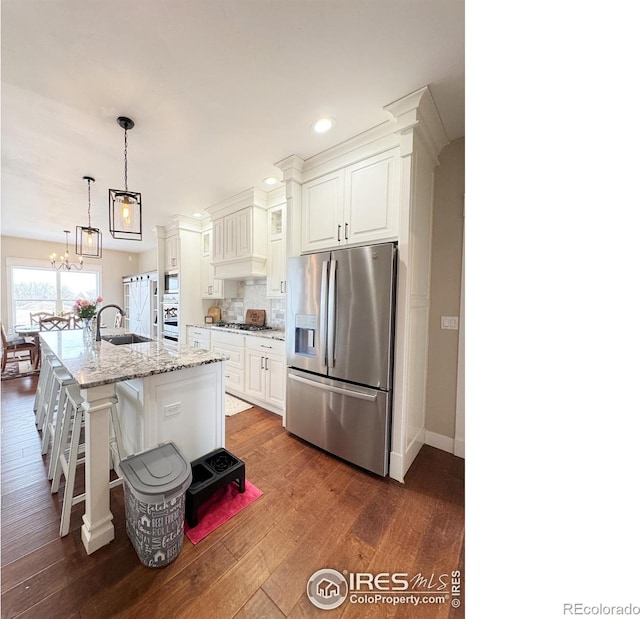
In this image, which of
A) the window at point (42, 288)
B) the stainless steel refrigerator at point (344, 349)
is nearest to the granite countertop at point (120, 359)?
the stainless steel refrigerator at point (344, 349)

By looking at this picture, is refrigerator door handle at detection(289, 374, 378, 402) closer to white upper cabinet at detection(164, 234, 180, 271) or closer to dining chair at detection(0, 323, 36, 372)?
white upper cabinet at detection(164, 234, 180, 271)

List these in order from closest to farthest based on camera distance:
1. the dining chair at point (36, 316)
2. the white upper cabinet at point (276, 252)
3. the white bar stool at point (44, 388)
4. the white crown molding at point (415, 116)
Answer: the white crown molding at point (415, 116) < the white bar stool at point (44, 388) < the white upper cabinet at point (276, 252) < the dining chair at point (36, 316)

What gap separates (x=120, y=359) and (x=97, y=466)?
614 millimetres

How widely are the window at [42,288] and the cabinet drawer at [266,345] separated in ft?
19.1

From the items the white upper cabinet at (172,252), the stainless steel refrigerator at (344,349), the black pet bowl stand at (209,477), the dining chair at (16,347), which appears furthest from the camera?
the white upper cabinet at (172,252)

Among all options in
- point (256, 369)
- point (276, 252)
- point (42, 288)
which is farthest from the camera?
point (42, 288)

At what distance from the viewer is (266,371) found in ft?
9.68

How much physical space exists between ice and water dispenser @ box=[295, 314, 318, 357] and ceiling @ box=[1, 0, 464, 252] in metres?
1.51

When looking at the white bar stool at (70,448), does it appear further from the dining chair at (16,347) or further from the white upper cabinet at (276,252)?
the dining chair at (16,347)

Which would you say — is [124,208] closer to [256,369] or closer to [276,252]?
[276,252]

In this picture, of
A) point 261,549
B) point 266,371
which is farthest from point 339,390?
point 266,371

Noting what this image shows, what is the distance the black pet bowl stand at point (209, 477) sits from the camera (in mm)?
1486
